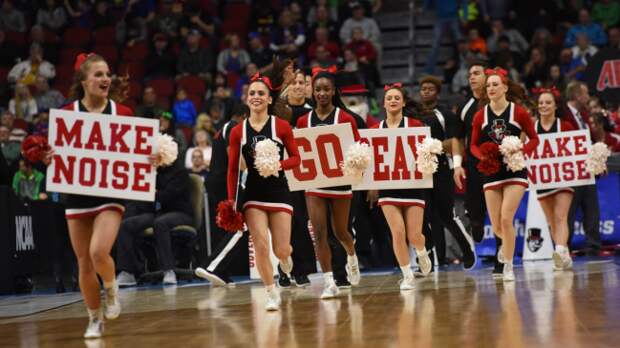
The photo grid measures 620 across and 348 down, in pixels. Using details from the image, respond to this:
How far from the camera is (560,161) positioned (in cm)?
1221

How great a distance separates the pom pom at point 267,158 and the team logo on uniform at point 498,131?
114 inches

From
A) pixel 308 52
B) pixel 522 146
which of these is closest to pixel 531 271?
pixel 522 146

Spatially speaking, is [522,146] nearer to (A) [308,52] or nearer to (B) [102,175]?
(B) [102,175]

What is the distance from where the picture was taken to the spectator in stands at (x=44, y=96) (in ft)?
61.5

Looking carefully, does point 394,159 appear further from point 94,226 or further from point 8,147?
point 8,147

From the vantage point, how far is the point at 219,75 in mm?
19047

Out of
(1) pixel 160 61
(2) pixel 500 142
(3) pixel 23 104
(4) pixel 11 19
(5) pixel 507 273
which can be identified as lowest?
(5) pixel 507 273

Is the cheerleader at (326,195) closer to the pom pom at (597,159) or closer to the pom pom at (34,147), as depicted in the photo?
the pom pom at (34,147)

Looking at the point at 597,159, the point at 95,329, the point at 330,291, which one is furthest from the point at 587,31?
the point at 95,329

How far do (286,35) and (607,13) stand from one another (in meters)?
5.96

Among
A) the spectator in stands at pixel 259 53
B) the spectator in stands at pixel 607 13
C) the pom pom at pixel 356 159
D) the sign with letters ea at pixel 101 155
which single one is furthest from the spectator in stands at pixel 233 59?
the sign with letters ea at pixel 101 155

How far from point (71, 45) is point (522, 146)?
1332 centimetres

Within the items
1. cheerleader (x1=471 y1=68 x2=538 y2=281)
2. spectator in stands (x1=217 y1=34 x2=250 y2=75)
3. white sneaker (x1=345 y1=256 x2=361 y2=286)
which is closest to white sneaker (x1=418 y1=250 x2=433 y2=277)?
white sneaker (x1=345 y1=256 x2=361 y2=286)

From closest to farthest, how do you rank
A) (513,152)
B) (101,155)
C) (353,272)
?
(101,155), (513,152), (353,272)
